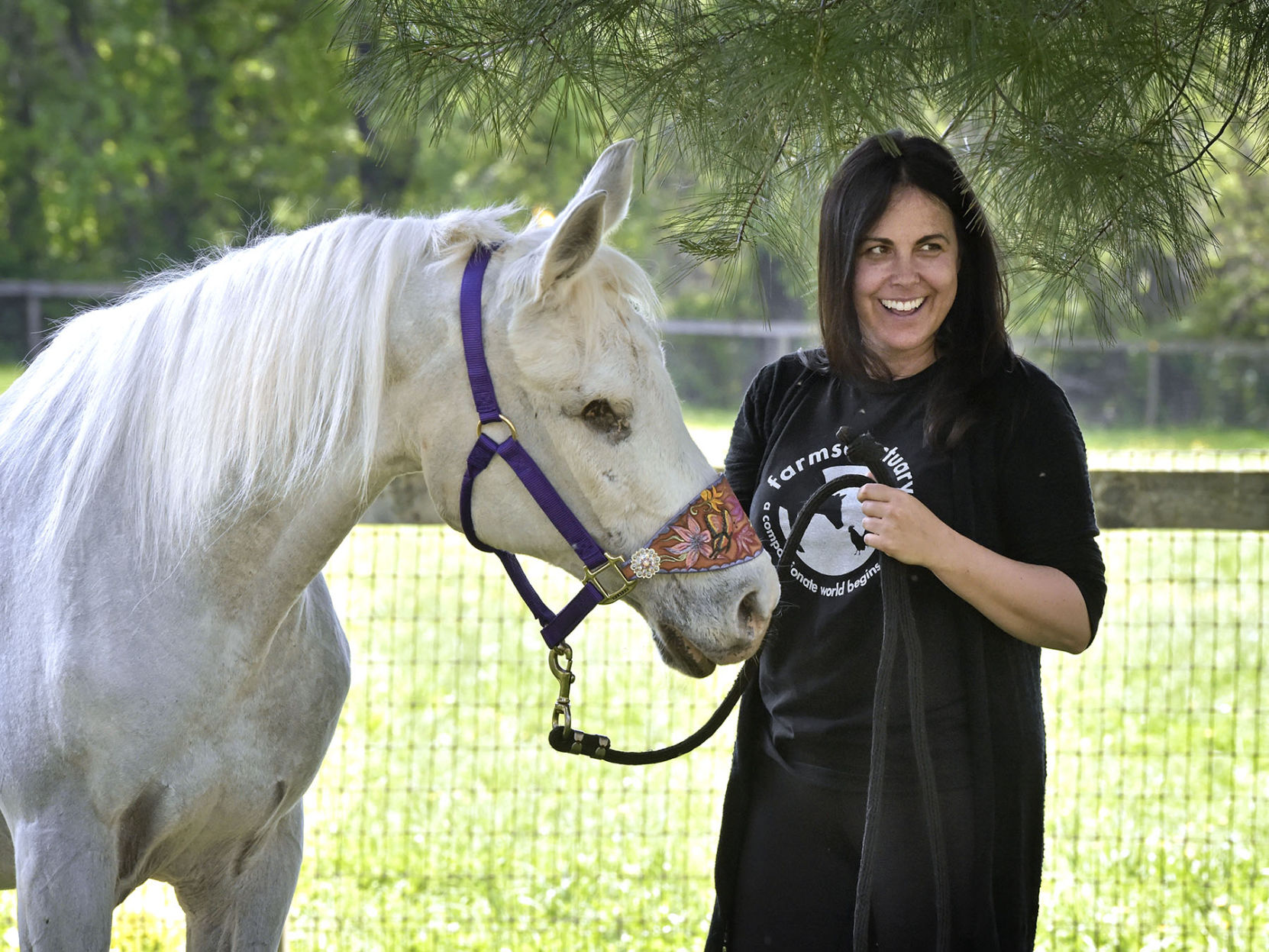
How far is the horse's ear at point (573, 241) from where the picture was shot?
1.50 meters

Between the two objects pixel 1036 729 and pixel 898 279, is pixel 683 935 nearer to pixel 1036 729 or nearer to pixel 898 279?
pixel 1036 729

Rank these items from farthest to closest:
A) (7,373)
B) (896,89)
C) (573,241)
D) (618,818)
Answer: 1. (7,373)
2. (618,818)
3. (896,89)
4. (573,241)

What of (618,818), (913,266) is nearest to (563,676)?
(913,266)

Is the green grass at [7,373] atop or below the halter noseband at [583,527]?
atop

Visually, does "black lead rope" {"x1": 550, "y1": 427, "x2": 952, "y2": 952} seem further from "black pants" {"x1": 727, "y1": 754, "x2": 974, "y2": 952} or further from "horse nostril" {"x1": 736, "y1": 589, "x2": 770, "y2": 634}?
"horse nostril" {"x1": 736, "y1": 589, "x2": 770, "y2": 634}

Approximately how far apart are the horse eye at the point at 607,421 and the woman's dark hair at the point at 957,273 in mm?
514

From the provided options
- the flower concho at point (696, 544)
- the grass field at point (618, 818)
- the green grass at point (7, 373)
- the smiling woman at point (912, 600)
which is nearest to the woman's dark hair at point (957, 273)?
the smiling woman at point (912, 600)

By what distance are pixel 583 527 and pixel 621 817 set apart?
264 centimetres

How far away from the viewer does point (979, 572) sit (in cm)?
170

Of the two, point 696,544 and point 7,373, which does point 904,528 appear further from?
point 7,373

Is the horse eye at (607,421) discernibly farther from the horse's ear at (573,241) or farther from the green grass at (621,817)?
the green grass at (621,817)

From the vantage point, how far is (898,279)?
6.15 ft

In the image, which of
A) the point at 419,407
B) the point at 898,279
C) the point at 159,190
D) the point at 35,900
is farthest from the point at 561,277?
the point at 159,190

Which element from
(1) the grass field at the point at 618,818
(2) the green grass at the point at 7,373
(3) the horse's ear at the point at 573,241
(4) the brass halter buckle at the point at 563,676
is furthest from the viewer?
(2) the green grass at the point at 7,373
